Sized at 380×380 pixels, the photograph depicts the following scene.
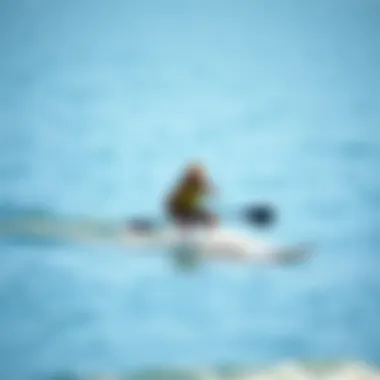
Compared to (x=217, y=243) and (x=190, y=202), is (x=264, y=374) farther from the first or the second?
(x=190, y=202)

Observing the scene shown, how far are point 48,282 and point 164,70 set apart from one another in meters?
0.58

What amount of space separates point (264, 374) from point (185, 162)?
53 centimetres

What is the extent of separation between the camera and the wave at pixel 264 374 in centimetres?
167

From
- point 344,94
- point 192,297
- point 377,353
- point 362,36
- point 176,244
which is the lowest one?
point 377,353

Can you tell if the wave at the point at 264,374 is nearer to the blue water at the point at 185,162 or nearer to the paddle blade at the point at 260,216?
the blue water at the point at 185,162

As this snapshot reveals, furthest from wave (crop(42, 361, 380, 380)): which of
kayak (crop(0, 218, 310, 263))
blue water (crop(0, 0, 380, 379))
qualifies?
kayak (crop(0, 218, 310, 263))

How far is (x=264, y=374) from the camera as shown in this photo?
66.5 inches

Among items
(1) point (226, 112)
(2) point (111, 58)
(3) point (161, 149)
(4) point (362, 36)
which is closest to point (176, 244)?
(3) point (161, 149)

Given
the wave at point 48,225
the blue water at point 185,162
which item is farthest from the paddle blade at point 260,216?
the wave at point 48,225

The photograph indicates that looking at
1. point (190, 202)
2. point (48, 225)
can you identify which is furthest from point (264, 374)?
point (48, 225)

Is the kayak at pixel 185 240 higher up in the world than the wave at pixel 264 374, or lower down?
higher up

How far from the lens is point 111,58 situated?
175 cm

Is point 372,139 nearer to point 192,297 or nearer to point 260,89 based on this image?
point 260,89

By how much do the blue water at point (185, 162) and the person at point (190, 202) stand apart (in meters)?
0.03
